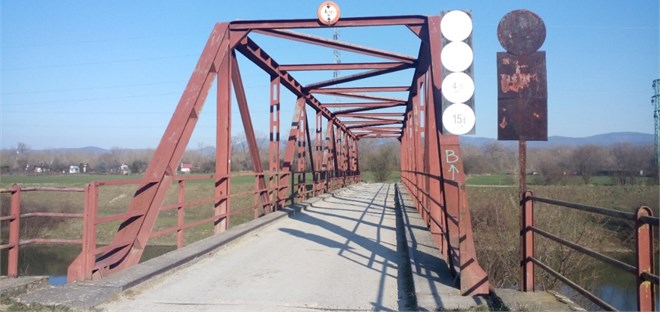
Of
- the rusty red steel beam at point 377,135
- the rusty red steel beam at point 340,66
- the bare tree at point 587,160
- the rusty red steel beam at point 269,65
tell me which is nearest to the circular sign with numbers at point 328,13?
the rusty red steel beam at point 269,65

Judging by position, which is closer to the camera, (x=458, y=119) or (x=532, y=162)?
(x=458, y=119)

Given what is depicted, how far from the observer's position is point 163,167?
26.2ft

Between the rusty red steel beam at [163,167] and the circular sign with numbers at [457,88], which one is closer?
the circular sign with numbers at [457,88]

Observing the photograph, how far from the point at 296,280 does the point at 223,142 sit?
15.9 feet

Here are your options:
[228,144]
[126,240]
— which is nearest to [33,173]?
[228,144]

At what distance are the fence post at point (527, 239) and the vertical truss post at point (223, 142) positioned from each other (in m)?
6.74

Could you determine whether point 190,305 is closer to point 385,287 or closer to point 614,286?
point 385,287

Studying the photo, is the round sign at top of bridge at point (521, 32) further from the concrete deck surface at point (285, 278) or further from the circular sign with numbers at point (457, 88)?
the concrete deck surface at point (285, 278)

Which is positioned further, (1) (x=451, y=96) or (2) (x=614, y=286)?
(2) (x=614, y=286)

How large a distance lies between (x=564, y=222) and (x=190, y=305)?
1146 centimetres

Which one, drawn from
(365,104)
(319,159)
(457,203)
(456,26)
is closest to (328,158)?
(319,159)

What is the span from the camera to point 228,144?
10852 mm

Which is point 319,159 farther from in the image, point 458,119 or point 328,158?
point 458,119

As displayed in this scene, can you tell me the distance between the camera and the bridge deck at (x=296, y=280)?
17.9ft
